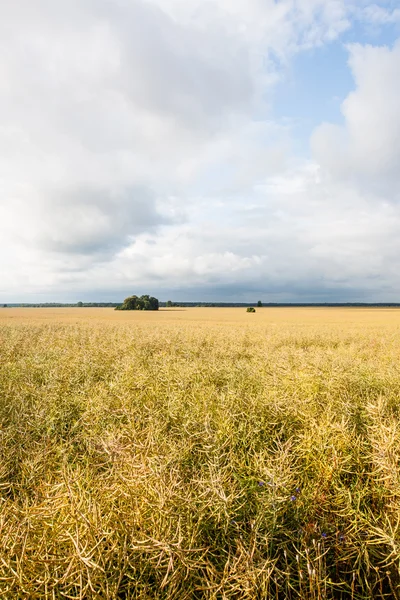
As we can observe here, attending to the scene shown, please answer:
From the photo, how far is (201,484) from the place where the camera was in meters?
2.70

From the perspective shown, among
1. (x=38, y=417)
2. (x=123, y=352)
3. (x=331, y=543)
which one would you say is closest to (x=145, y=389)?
(x=38, y=417)

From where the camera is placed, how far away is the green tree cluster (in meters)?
99.9

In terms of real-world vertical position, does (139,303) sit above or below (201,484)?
above

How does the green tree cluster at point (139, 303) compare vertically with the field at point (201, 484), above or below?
above

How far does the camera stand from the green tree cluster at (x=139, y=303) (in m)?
99.9

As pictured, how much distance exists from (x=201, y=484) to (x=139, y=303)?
329 feet

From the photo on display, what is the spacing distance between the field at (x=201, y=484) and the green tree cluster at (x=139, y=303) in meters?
92.2

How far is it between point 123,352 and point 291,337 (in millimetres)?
9776

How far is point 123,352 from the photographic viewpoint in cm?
1048

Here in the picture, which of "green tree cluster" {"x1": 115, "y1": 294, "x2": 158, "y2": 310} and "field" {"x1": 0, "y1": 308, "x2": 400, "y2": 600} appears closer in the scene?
"field" {"x1": 0, "y1": 308, "x2": 400, "y2": 600}

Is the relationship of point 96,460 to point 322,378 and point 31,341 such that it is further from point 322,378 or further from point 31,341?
point 31,341

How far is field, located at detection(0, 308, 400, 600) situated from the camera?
1.90m

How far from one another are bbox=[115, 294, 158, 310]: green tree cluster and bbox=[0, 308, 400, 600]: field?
92195 millimetres

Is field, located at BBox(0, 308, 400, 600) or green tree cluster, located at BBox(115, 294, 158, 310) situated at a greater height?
green tree cluster, located at BBox(115, 294, 158, 310)
